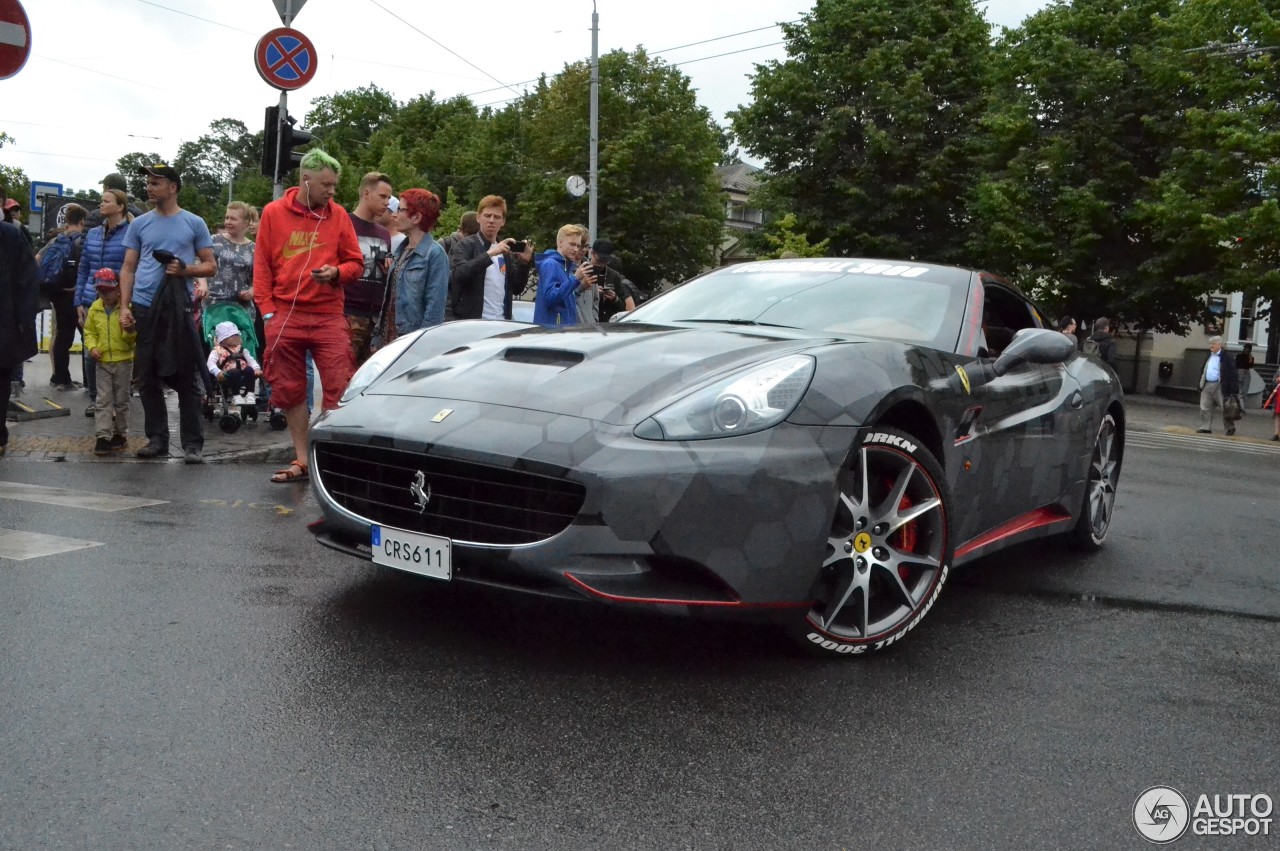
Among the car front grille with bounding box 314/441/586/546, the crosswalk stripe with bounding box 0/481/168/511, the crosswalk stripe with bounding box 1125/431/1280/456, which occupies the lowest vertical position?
the crosswalk stripe with bounding box 1125/431/1280/456

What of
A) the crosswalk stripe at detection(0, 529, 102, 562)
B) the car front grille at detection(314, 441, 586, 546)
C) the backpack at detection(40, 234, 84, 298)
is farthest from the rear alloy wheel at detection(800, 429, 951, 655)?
the backpack at detection(40, 234, 84, 298)

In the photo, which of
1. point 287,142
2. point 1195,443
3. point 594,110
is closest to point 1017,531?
point 287,142

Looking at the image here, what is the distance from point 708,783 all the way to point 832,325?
7.69 feet

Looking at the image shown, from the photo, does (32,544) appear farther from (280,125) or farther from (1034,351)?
(280,125)

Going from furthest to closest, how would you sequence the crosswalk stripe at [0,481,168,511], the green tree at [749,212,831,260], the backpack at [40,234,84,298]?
the green tree at [749,212,831,260] < the backpack at [40,234,84,298] < the crosswalk stripe at [0,481,168,511]

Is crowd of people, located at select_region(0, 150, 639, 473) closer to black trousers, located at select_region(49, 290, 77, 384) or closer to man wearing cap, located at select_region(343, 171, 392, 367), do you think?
man wearing cap, located at select_region(343, 171, 392, 367)

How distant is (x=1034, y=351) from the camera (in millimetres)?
4723

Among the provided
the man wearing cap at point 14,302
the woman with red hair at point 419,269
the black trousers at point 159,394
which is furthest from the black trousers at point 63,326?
the woman with red hair at point 419,269

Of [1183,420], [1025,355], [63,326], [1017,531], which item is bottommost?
[1183,420]

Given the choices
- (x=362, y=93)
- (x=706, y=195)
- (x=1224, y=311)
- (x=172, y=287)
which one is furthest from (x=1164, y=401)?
(x=362, y=93)

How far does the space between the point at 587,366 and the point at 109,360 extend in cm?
568

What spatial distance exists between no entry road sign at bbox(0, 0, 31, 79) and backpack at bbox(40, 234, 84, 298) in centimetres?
548

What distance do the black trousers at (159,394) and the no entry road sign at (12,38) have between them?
159 cm

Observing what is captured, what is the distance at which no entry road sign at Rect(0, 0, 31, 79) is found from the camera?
7566 mm
